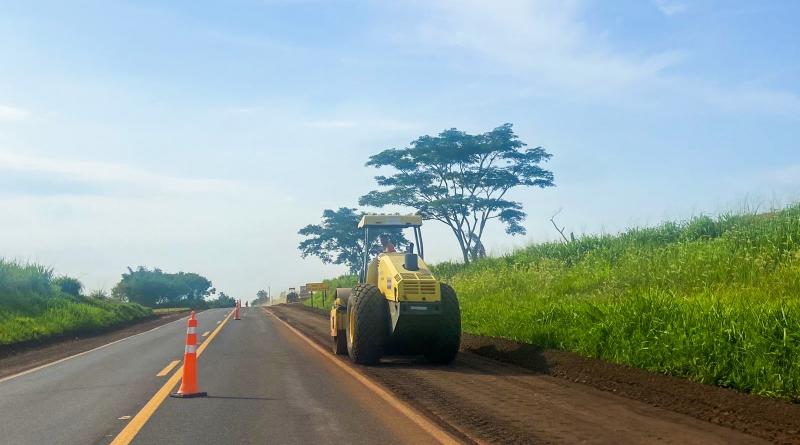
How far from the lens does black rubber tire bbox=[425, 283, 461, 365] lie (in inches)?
491

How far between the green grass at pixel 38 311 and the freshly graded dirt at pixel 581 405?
15.4 m

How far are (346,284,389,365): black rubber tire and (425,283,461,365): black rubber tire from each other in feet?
3.12

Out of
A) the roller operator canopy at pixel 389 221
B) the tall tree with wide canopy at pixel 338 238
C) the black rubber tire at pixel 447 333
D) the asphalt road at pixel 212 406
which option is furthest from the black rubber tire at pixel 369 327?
the tall tree with wide canopy at pixel 338 238

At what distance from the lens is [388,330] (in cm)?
1286

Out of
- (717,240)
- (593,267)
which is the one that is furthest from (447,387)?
(593,267)

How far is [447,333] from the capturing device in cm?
1247

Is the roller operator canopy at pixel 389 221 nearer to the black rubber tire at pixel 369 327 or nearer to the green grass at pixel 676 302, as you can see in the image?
the black rubber tire at pixel 369 327

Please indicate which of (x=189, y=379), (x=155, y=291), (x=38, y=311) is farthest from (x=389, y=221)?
(x=155, y=291)

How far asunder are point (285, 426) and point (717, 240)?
1216 centimetres

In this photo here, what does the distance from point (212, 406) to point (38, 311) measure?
2143 centimetres

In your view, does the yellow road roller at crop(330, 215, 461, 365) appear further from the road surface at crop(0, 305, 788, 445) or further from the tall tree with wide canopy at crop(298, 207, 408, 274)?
the tall tree with wide canopy at crop(298, 207, 408, 274)

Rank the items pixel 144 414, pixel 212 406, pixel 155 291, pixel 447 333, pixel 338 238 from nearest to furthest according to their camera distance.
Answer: pixel 144 414, pixel 212 406, pixel 447 333, pixel 338 238, pixel 155 291

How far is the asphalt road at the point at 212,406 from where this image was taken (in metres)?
6.88

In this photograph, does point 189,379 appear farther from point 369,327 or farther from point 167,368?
point 369,327
